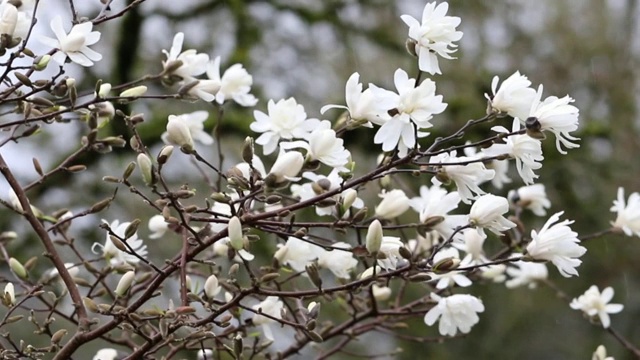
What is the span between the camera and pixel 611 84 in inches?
178

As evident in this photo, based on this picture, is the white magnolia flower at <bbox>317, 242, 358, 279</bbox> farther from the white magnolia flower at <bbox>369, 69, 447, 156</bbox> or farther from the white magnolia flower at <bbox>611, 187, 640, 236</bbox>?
the white magnolia flower at <bbox>611, 187, 640, 236</bbox>

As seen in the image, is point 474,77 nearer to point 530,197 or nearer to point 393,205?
point 530,197

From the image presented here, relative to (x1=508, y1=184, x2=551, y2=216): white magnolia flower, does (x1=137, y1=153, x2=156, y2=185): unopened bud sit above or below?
above

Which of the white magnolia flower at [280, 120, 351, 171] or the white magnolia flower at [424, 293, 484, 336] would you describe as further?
the white magnolia flower at [424, 293, 484, 336]

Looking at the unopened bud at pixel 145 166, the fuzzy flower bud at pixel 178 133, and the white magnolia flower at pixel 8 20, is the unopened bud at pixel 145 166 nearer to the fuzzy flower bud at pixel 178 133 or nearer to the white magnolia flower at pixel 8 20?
the fuzzy flower bud at pixel 178 133

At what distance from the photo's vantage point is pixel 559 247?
92cm

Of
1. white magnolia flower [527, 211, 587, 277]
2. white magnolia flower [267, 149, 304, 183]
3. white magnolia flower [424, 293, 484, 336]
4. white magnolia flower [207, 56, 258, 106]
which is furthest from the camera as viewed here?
white magnolia flower [207, 56, 258, 106]

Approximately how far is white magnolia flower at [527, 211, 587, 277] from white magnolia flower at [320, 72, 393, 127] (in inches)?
10.0

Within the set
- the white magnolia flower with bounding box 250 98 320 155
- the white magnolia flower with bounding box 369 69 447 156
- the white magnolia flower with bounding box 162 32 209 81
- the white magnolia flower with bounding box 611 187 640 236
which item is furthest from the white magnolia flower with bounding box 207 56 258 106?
the white magnolia flower with bounding box 611 187 640 236

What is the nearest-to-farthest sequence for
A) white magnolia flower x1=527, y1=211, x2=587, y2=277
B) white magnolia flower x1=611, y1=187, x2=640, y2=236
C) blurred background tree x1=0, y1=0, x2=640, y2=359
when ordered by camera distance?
white magnolia flower x1=527, y1=211, x2=587, y2=277
white magnolia flower x1=611, y1=187, x2=640, y2=236
blurred background tree x1=0, y1=0, x2=640, y2=359

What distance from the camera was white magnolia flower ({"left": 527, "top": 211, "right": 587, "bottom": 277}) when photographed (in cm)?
92

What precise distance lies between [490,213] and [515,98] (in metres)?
0.14

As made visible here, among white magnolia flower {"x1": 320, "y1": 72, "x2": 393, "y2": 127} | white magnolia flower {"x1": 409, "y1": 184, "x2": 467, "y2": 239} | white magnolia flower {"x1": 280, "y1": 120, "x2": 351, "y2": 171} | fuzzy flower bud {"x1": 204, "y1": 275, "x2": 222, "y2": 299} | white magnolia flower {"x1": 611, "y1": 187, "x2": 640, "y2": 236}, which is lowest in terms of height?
white magnolia flower {"x1": 611, "y1": 187, "x2": 640, "y2": 236}

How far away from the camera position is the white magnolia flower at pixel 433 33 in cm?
88
